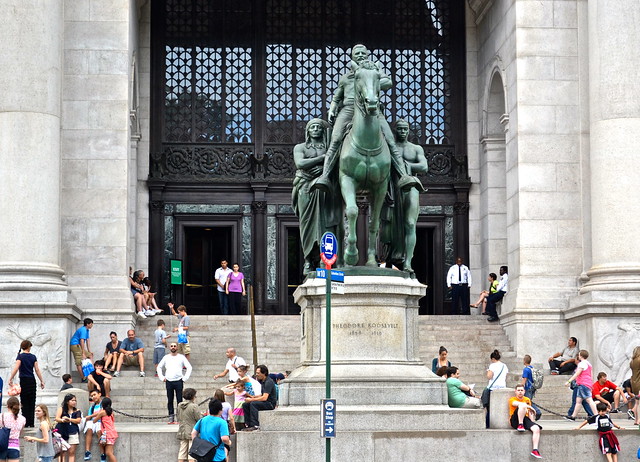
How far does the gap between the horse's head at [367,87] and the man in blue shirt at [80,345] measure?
10.5 meters

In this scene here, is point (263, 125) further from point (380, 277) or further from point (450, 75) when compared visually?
point (380, 277)

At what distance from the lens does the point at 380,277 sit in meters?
21.1

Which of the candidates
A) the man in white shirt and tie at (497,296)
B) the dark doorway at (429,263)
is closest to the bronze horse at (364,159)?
the man in white shirt and tie at (497,296)

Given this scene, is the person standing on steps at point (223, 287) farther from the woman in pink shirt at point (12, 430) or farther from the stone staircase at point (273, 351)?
the woman in pink shirt at point (12, 430)

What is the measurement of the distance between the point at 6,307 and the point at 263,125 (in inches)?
496

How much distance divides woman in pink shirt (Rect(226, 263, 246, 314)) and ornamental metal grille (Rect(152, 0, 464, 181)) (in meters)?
4.20

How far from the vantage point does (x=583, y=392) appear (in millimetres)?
26141

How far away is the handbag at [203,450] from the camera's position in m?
18.0

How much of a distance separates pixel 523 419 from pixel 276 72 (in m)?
21.1

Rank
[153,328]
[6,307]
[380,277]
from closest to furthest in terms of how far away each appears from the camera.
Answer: [380,277], [6,307], [153,328]

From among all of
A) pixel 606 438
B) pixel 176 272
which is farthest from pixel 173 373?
pixel 176 272

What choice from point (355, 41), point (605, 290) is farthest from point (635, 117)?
point (355, 41)

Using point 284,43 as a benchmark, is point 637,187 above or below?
below

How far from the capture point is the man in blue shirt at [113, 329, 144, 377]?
1183 inches
